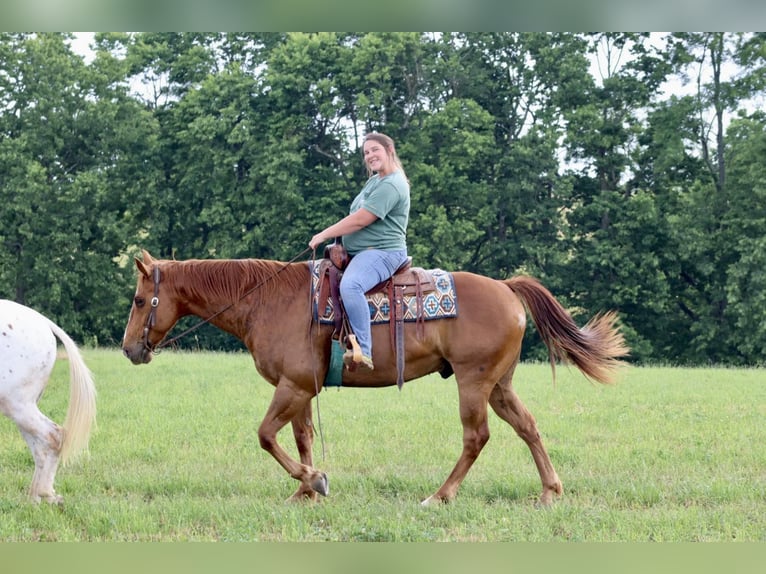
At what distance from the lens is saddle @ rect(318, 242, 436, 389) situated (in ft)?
22.1

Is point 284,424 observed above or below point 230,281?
below

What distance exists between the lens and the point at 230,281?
7051mm

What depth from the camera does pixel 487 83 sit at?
116 ft

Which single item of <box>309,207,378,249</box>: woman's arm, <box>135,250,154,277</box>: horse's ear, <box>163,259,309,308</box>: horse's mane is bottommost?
<box>163,259,309,308</box>: horse's mane

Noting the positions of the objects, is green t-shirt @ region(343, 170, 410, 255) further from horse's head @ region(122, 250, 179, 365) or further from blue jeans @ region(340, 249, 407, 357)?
horse's head @ region(122, 250, 179, 365)

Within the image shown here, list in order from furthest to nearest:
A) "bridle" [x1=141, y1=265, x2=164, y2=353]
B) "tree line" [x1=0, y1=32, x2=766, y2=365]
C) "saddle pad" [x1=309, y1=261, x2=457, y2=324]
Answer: "tree line" [x1=0, y1=32, x2=766, y2=365] < "bridle" [x1=141, y1=265, x2=164, y2=353] < "saddle pad" [x1=309, y1=261, x2=457, y2=324]

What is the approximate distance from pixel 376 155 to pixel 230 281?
5.37 ft

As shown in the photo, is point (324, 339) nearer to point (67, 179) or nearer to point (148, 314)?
point (148, 314)

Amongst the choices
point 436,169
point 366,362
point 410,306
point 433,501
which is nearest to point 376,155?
point 410,306

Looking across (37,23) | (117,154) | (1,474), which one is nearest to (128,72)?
(117,154)

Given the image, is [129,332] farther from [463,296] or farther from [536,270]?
[536,270]

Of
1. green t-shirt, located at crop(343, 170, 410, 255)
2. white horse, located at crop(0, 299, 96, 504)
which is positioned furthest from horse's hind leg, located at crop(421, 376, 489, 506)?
white horse, located at crop(0, 299, 96, 504)

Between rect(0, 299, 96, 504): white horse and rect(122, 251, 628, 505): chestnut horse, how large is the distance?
26.8 inches

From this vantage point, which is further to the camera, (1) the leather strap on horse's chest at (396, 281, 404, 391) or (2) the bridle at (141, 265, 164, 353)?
(2) the bridle at (141, 265, 164, 353)
